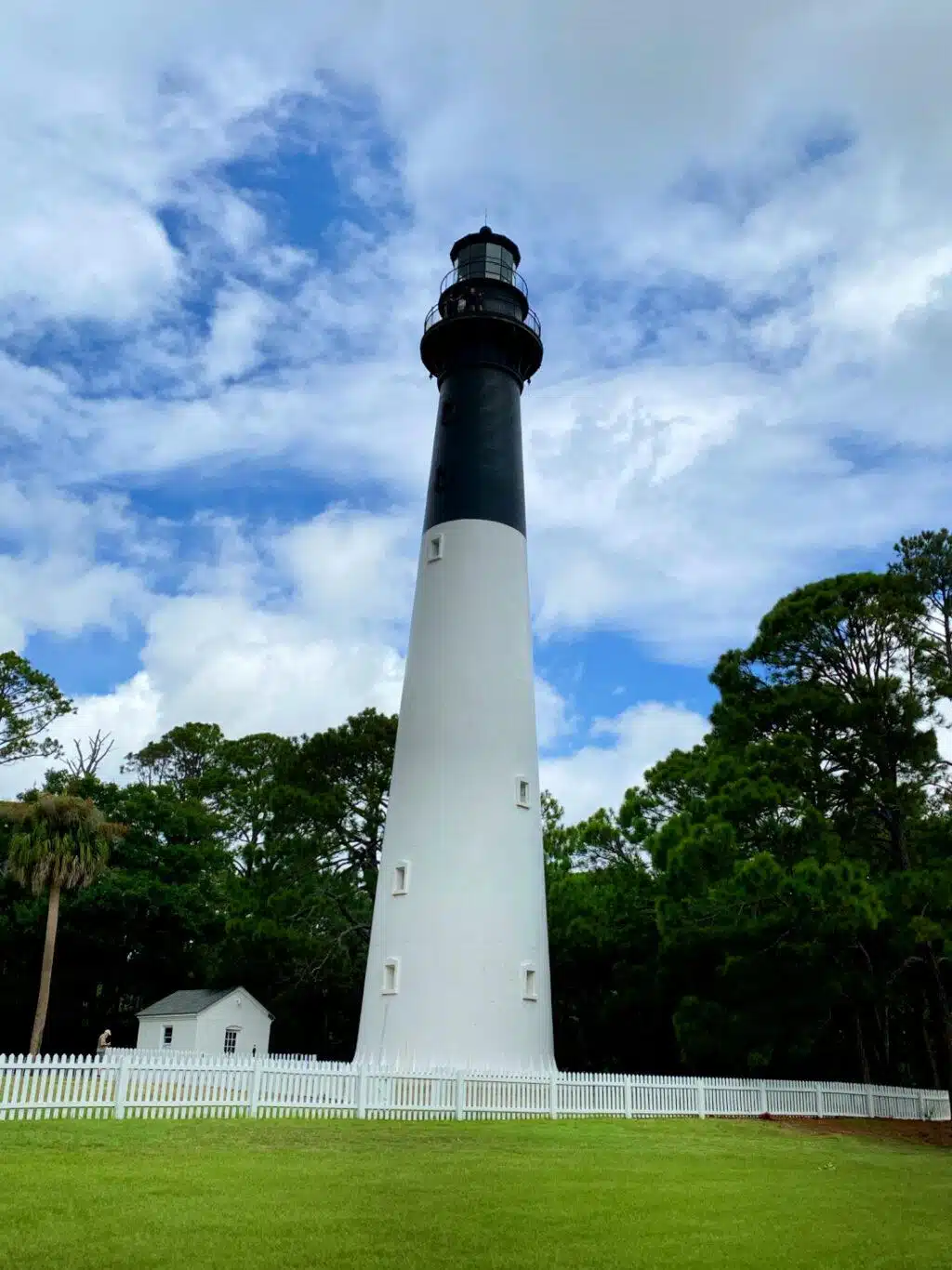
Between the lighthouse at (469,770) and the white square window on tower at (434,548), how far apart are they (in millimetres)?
42

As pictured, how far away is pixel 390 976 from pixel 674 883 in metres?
5.26

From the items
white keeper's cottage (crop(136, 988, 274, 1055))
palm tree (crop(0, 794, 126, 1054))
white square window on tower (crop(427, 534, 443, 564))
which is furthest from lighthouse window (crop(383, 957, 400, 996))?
palm tree (crop(0, 794, 126, 1054))

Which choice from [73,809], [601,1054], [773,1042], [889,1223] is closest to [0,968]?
[73,809]

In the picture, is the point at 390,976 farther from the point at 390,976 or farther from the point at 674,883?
the point at 674,883

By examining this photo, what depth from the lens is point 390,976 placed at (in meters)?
18.6

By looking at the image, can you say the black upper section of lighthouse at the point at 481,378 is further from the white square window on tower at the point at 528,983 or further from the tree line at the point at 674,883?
the white square window on tower at the point at 528,983

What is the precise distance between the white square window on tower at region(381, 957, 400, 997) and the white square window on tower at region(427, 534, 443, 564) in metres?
7.68

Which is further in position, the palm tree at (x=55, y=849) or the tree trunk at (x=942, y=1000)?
the palm tree at (x=55, y=849)

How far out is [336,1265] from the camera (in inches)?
230

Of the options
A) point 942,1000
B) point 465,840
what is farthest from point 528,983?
point 942,1000

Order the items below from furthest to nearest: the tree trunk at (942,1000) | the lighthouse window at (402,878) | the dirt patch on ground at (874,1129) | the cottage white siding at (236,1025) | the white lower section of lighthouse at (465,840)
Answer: the cottage white siding at (236,1025), the lighthouse window at (402,878), the tree trunk at (942,1000), the white lower section of lighthouse at (465,840), the dirt patch on ground at (874,1129)

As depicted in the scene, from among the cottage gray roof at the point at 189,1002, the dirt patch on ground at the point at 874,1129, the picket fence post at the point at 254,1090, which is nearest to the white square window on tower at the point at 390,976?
the picket fence post at the point at 254,1090

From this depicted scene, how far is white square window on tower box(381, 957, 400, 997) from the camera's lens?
18.4 metres

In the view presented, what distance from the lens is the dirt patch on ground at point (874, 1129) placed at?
56.6 feet
